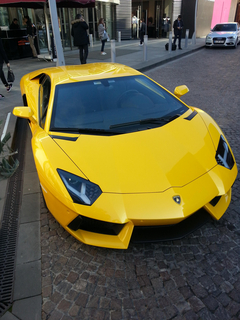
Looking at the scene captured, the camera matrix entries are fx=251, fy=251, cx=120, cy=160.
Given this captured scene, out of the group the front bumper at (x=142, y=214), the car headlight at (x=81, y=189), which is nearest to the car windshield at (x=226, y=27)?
the front bumper at (x=142, y=214)

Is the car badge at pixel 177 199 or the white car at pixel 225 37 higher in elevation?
the white car at pixel 225 37

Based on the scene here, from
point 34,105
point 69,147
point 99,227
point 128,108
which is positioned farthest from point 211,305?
point 34,105

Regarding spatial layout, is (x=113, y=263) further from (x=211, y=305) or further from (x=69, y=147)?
(x=69, y=147)

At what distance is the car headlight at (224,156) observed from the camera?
243 centimetres

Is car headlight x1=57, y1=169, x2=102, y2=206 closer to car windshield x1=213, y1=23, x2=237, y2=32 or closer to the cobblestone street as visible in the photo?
the cobblestone street

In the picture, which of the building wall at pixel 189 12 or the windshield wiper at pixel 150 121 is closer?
the windshield wiper at pixel 150 121

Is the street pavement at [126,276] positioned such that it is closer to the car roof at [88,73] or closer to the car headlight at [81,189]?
the car headlight at [81,189]

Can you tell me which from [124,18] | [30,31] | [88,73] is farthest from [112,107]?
[124,18]

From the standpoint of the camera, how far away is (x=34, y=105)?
3586 mm

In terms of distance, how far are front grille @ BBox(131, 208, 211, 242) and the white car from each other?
648 inches

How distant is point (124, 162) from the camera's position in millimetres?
2221

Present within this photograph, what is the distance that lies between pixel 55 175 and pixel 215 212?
1.40 meters

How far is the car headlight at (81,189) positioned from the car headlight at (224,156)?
1.23m

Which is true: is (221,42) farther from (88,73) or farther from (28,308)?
(28,308)
